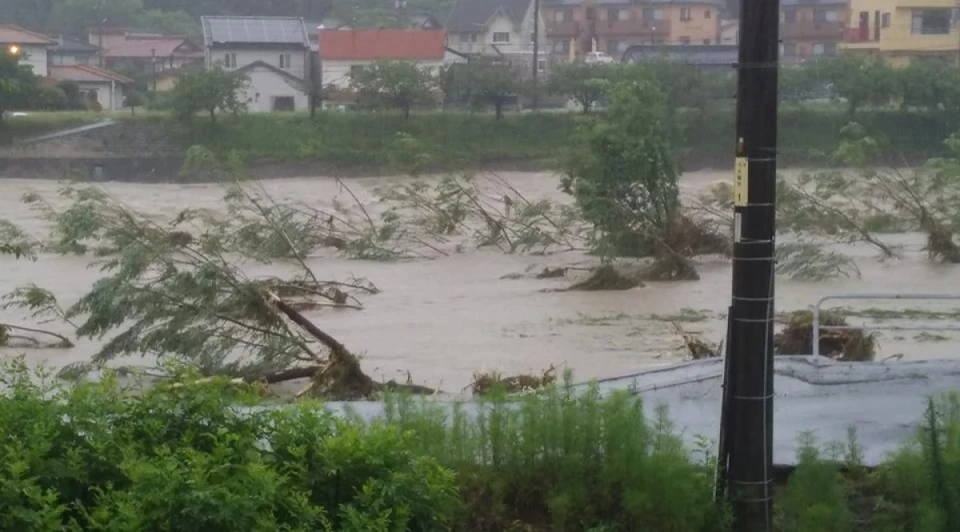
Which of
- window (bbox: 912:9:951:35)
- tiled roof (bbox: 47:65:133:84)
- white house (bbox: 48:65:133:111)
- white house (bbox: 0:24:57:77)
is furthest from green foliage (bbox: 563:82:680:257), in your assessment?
tiled roof (bbox: 47:65:133:84)

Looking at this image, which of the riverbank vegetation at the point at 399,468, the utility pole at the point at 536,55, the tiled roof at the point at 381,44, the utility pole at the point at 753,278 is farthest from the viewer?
the tiled roof at the point at 381,44

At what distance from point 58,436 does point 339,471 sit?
112 centimetres

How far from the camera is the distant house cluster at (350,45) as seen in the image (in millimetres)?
48156

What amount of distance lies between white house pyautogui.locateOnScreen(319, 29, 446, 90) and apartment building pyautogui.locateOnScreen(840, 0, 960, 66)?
1859cm

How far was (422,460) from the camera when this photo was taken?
5816mm

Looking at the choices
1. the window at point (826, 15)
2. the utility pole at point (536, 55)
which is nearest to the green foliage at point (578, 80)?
the utility pole at point (536, 55)

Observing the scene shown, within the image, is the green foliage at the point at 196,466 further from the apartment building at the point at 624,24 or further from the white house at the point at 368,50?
the white house at the point at 368,50

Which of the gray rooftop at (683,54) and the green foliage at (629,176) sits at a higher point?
the gray rooftop at (683,54)

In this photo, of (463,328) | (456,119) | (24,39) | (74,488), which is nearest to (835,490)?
(74,488)

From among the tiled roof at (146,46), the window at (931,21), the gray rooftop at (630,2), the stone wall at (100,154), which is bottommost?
the stone wall at (100,154)

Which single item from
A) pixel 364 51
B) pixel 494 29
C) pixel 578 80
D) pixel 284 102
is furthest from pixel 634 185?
pixel 494 29

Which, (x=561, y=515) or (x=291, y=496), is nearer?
(x=291, y=496)

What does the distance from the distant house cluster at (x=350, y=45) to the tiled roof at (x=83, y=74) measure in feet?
0.15

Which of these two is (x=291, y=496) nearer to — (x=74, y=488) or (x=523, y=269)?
(x=74, y=488)
